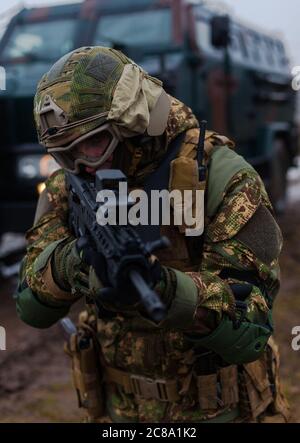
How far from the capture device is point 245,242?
177cm

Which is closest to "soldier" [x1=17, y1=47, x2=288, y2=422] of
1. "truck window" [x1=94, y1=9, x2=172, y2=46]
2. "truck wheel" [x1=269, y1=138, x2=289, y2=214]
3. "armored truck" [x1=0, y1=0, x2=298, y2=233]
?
"armored truck" [x1=0, y1=0, x2=298, y2=233]

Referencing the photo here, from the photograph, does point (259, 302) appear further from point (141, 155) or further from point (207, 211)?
point (141, 155)

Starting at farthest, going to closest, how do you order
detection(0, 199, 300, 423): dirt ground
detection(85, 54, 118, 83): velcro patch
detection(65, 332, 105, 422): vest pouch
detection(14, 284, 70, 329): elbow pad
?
detection(0, 199, 300, 423): dirt ground
detection(65, 332, 105, 422): vest pouch
detection(14, 284, 70, 329): elbow pad
detection(85, 54, 118, 83): velcro patch

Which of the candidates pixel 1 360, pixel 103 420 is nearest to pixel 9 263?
pixel 1 360

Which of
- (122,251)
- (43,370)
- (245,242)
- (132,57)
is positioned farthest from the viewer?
(132,57)

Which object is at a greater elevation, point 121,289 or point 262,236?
point 121,289

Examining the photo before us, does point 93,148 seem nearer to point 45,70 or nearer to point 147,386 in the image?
point 147,386

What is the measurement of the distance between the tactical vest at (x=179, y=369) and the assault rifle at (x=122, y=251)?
28 centimetres

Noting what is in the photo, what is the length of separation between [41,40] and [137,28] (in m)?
0.81

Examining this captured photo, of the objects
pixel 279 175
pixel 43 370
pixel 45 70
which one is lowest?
pixel 279 175

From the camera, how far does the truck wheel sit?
749cm

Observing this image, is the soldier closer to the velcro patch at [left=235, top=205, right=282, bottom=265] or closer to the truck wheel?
the velcro patch at [left=235, top=205, right=282, bottom=265]

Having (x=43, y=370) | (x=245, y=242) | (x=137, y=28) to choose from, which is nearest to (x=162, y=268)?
(x=245, y=242)

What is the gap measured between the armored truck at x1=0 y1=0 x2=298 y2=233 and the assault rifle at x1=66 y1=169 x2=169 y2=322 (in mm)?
3249
